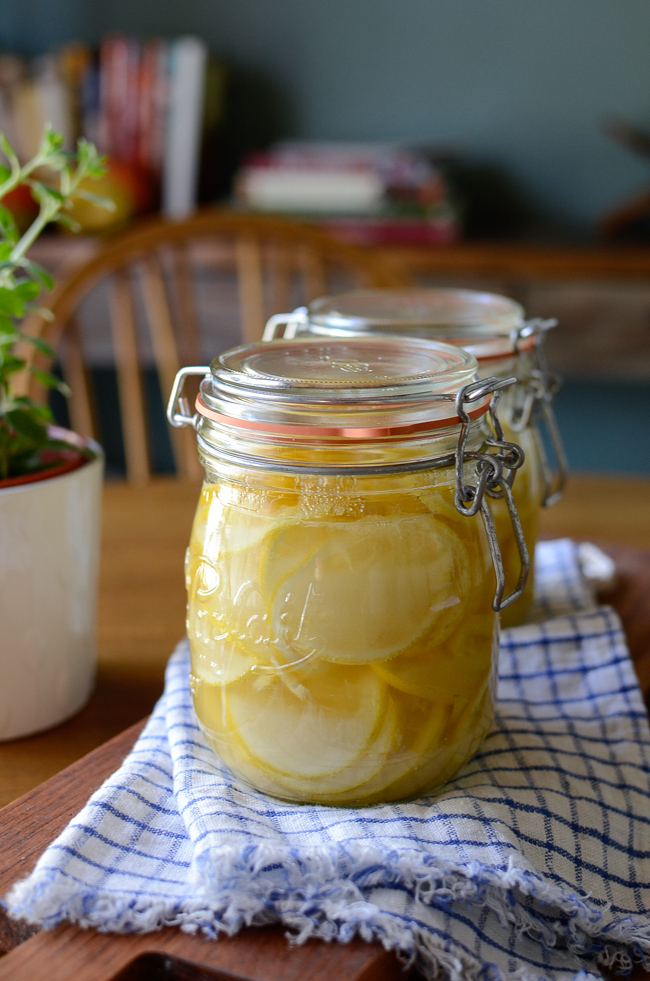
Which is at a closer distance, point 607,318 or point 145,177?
point 607,318

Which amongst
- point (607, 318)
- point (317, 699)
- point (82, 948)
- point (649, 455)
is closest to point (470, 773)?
point (317, 699)

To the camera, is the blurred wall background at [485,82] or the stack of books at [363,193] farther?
the blurred wall background at [485,82]

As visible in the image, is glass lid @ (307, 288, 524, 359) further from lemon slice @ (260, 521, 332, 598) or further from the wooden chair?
the wooden chair

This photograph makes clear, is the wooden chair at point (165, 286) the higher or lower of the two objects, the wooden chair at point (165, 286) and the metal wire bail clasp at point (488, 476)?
the lower

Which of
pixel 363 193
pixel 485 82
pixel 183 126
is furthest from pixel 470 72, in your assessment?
pixel 183 126

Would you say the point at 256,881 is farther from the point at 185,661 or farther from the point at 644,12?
the point at 644,12

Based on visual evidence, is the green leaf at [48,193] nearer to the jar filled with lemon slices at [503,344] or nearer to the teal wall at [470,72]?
the jar filled with lemon slices at [503,344]

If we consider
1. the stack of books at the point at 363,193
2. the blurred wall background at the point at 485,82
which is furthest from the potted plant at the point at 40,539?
the blurred wall background at the point at 485,82
